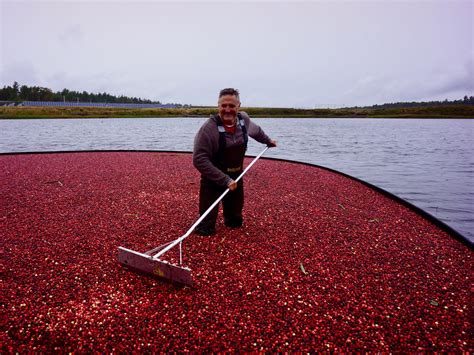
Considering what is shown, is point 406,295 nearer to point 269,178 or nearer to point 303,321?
point 303,321

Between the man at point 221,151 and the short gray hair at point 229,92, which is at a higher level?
the short gray hair at point 229,92

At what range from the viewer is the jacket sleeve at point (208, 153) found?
4.43m

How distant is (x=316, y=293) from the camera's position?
3.55 metres

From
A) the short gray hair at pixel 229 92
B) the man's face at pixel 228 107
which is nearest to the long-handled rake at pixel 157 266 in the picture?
the man's face at pixel 228 107

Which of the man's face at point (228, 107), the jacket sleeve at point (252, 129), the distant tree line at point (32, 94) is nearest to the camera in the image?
the man's face at point (228, 107)

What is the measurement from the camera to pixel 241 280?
12.5ft

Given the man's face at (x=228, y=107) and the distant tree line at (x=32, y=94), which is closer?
the man's face at (x=228, y=107)

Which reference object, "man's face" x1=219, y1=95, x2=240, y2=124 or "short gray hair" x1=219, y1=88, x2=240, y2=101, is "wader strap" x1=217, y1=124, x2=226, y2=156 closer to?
"man's face" x1=219, y1=95, x2=240, y2=124

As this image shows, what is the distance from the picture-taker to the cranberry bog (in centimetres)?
287

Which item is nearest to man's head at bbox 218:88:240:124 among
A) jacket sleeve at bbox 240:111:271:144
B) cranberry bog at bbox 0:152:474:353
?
jacket sleeve at bbox 240:111:271:144

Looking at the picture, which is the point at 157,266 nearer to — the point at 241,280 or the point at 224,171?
the point at 241,280

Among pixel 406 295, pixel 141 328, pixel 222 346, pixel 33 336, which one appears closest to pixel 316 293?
pixel 406 295

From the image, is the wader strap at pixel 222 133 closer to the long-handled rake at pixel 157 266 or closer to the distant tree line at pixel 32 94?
the long-handled rake at pixel 157 266

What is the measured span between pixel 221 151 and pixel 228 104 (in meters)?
0.68
